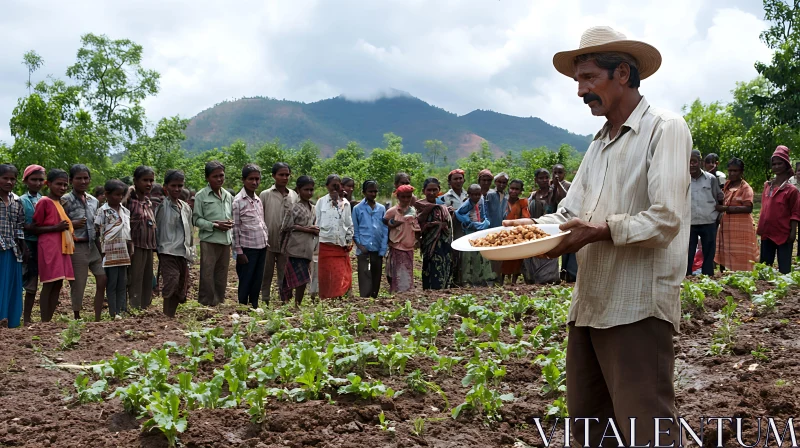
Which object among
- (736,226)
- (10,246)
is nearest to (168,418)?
(10,246)

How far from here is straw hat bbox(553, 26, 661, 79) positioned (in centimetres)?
268

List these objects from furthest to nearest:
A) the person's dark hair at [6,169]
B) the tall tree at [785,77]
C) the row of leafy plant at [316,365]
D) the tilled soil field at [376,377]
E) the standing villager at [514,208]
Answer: the tall tree at [785,77]
the standing villager at [514,208]
the person's dark hair at [6,169]
the row of leafy plant at [316,365]
the tilled soil field at [376,377]

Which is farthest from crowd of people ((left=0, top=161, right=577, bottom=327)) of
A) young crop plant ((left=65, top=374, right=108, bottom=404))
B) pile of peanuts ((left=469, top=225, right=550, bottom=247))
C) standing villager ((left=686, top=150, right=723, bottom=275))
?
pile of peanuts ((left=469, top=225, right=550, bottom=247))

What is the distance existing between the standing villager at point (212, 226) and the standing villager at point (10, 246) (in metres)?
1.74

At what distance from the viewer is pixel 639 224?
7.99 feet

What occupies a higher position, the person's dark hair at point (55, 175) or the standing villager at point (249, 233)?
the person's dark hair at point (55, 175)

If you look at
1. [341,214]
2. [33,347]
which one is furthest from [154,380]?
[341,214]

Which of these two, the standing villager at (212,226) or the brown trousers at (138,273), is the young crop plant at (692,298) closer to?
the standing villager at (212,226)

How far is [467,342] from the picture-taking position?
5.41 m

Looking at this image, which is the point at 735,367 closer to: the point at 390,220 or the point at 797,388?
the point at 797,388

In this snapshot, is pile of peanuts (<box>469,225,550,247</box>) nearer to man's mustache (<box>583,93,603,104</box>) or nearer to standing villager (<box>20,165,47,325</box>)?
man's mustache (<box>583,93,603,104</box>)

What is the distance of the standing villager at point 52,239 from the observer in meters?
7.18

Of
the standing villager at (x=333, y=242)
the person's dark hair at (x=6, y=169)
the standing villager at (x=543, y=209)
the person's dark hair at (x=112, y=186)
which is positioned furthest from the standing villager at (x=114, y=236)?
the standing villager at (x=543, y=209)

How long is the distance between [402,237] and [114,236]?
353 centimetres
